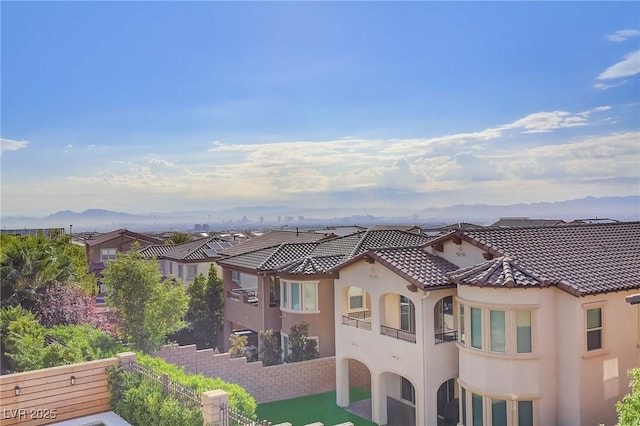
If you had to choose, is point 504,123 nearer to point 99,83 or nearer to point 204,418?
point 99,83

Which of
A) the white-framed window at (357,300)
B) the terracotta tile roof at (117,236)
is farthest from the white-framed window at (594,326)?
the terracotta tile roof at (117,236)

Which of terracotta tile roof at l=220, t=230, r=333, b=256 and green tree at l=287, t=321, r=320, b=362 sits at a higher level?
terracotta tile roof at l=220, t=230, r=333, b=256

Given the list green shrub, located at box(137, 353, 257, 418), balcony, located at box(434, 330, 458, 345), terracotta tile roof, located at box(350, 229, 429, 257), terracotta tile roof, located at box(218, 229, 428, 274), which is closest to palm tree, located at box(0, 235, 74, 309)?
terracotta tile roof, located at box(218, 229, 428, 274)

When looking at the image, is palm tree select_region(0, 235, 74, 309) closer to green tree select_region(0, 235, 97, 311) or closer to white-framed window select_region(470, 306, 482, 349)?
green tree select_region(0, 235, 97, 311)

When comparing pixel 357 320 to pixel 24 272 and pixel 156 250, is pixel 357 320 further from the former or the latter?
pixel 156 250

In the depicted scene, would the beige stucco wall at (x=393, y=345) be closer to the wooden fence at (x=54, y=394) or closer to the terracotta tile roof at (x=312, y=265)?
the terracotta tile roof at (x=312, y=265)

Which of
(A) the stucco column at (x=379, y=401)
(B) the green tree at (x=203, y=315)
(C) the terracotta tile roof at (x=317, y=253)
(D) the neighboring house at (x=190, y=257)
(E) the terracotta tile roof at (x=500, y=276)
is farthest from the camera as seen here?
(D) the neighboring house at (x=190, y=257)

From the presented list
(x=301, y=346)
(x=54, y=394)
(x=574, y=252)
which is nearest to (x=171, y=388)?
(x=54, y=394)
